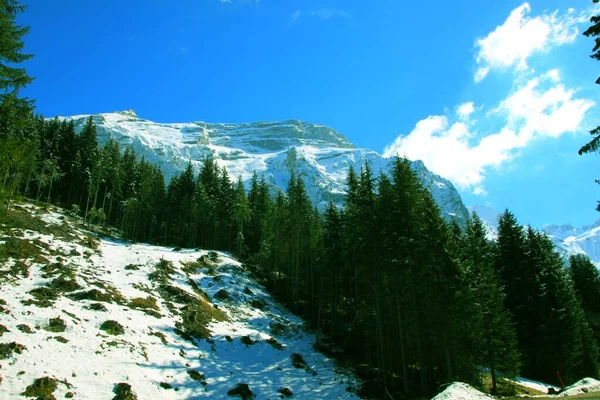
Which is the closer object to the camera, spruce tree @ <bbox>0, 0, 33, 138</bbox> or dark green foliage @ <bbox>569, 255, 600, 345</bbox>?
spruce tree @ <bbox>0, 0, 33, 138</bbox>

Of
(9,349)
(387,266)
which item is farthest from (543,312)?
(9,349)

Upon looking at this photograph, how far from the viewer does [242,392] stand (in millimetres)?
21688

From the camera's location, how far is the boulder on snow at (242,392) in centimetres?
2133

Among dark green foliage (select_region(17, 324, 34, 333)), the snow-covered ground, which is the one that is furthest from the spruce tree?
the snow-covered ground

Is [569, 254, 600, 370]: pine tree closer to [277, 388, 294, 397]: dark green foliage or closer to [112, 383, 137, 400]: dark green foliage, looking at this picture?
[277, 388, 294, 397]: dark green foliage

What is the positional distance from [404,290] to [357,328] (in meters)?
8.43

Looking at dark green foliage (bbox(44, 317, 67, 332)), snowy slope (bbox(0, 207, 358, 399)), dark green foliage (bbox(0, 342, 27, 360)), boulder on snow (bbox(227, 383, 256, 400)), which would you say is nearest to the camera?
dark green foliage (bbox(0, 342, 27, 360))

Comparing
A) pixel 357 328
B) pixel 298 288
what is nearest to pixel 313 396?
pixel 357 328

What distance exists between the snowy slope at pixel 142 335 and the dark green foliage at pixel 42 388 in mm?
263

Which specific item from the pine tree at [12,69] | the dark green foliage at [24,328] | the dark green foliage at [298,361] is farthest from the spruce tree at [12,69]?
the dark green foliage at [298,361]

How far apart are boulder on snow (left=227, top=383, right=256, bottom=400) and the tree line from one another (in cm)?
816

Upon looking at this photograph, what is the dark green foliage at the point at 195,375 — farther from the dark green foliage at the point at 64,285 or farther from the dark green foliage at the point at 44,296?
the dark green foliage at the point at 64,285

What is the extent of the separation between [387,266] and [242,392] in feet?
41.1

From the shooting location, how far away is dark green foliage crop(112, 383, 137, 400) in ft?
55.3
